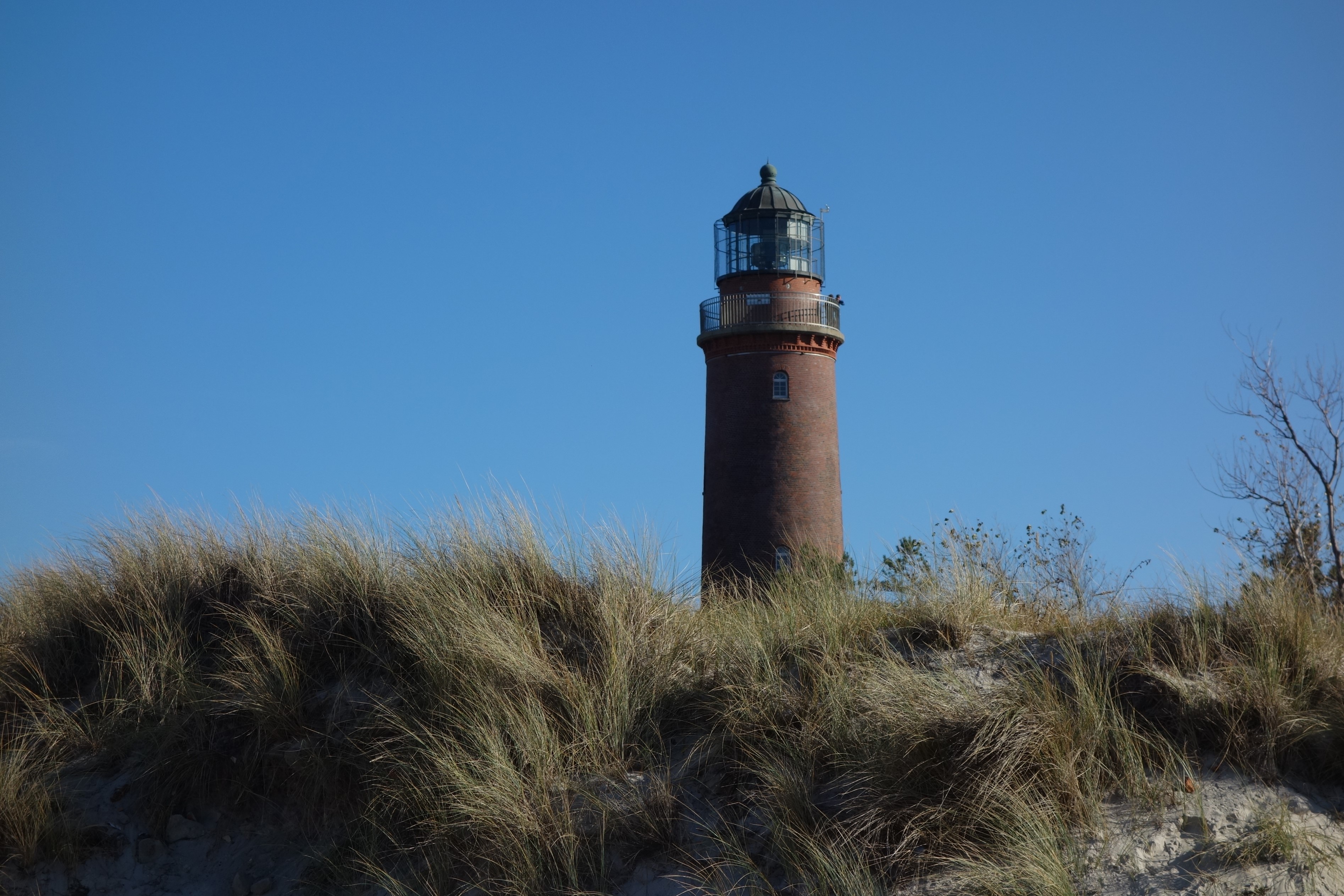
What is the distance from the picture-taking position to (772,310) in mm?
22984

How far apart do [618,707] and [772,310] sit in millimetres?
17011

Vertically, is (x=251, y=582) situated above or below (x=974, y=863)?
above

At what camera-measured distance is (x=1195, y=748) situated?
6062 millimetres

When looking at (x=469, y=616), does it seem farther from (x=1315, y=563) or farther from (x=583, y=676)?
(x=1315, y=563)

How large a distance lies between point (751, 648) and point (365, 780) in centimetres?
250

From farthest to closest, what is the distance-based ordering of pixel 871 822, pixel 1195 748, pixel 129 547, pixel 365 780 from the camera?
pixel 129 547 → pixel 365 780 → pixel 1195 748 → pixel 871 822

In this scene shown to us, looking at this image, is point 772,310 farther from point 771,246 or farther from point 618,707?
point 618,707

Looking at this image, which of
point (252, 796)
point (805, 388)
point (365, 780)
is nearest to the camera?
point (365, 780)

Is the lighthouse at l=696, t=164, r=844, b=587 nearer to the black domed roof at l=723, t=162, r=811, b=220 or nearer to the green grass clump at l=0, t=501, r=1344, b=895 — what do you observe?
the black domed roof at l=723, t=162, r=811, b=220

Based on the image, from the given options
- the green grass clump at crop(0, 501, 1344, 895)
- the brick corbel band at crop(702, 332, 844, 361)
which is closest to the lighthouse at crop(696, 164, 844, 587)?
the brick corbel band at crop(702, 332, 844, 361)

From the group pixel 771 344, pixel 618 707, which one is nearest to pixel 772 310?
pixel 771 344

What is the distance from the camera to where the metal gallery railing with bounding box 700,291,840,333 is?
2297 centimetres

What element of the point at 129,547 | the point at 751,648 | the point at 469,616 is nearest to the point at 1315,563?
the point at 751,648

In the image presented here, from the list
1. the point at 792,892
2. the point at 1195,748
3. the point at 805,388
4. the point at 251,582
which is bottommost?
the point at 792,892
